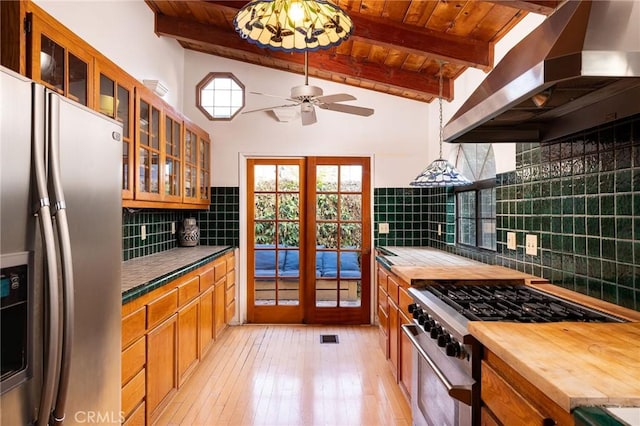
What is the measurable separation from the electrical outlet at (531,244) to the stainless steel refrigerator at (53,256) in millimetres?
2216

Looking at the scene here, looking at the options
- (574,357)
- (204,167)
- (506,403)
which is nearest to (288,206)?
(204,167)

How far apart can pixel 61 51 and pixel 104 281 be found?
112cm

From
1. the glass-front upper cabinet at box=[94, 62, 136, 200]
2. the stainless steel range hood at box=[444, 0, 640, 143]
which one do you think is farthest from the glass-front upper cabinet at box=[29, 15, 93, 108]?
the stainless steel range hood at box=[444, 0, 640, 143]

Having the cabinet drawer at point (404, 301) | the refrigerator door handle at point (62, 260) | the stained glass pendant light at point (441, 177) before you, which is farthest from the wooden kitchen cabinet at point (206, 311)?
the refrigerator door handle at point (62, 260)

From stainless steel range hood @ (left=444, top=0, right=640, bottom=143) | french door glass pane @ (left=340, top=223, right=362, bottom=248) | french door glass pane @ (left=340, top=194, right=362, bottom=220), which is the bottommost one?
french door glass pane @ (left=340, top=223, right=362, bottom=248)

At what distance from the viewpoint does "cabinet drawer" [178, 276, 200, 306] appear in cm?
271

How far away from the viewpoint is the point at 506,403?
1.17m

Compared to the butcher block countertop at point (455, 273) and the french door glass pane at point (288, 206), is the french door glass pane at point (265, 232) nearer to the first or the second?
the french door glass pane at point (288, 206)

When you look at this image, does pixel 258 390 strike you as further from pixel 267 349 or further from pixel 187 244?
pixel 187 244

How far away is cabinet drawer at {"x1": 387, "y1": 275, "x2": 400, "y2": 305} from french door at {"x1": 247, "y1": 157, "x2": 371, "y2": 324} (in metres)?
1.49

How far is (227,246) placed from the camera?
14.5 ft

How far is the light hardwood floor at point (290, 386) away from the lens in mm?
2533

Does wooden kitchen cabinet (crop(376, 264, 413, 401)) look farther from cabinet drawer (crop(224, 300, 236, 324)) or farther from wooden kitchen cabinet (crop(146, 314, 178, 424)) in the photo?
cabinet drawer (crop(224, 300, 236, 324))

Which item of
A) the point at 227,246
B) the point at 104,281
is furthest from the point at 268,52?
the point at 104,281
